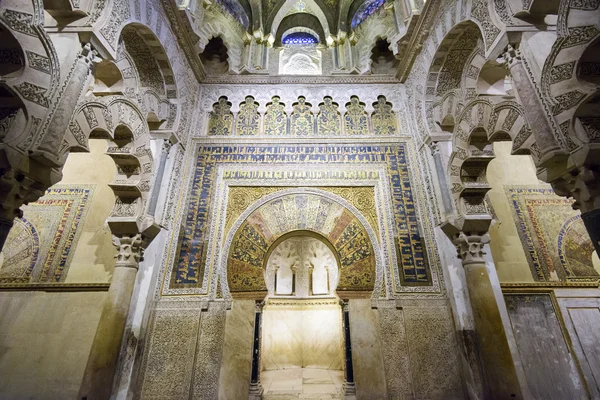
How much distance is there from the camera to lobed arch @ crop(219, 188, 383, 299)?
4379 mm

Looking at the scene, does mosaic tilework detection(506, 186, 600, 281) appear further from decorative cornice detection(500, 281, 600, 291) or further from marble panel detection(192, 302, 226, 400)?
marble panel detection(192, 302, 226, 400)

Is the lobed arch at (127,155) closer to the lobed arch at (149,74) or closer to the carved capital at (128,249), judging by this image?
the carved capital at (128,249)

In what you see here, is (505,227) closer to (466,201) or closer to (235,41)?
(466,201)

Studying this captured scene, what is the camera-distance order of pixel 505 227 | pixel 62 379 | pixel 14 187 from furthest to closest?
pixel 505 227 → pixel 62 379 → pixel 14 187

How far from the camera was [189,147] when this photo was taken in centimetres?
545

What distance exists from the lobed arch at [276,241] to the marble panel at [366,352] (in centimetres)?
26

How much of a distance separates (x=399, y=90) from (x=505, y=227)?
3.28 meters

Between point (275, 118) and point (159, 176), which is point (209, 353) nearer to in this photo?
point (159, 176)

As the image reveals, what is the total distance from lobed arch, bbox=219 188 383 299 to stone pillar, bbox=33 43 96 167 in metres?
2.55

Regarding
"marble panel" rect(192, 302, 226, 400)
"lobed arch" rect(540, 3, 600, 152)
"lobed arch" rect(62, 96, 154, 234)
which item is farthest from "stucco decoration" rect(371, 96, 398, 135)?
"marble panel" rect(192, 302, 226, 400)

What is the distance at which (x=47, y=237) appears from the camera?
15.8 ft

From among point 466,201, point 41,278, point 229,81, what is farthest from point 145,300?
point 466,201

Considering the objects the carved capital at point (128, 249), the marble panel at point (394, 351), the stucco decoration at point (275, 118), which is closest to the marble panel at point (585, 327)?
the marble panel at point (394, 351)

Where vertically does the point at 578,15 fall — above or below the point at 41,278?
above
